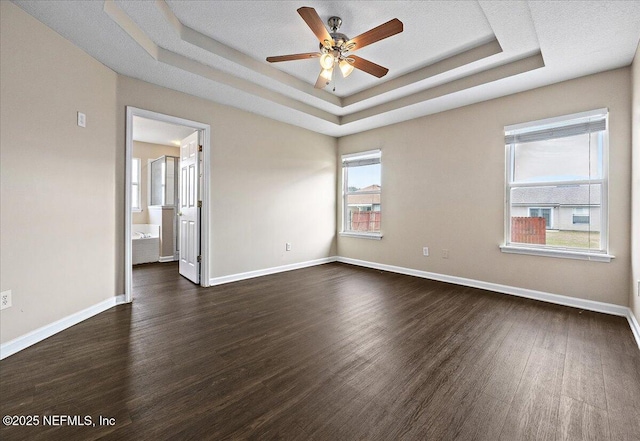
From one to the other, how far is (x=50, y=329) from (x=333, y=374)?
237 centimetres

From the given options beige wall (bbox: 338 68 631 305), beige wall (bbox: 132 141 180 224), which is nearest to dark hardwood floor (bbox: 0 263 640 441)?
beige wall (bbox: 338 68 631 305)

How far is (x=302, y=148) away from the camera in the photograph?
4930 mm

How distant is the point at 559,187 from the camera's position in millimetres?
3184

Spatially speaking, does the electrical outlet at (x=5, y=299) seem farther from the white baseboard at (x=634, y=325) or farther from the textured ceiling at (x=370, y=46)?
the white baseboard at (x=634, y=325)

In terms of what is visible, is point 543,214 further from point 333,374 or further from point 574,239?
point 333,374

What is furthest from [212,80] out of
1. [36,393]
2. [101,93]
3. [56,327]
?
[36,393]

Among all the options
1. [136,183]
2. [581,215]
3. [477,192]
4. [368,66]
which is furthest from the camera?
[136,183]

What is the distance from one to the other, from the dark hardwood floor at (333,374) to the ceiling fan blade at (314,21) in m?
2.46

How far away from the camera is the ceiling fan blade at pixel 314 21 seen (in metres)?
1.95

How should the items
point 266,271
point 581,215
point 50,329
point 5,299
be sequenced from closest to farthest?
point 5,299 → point 50,329 → point 581,215 → point 266,271

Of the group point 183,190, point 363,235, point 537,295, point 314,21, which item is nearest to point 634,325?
point 537,295

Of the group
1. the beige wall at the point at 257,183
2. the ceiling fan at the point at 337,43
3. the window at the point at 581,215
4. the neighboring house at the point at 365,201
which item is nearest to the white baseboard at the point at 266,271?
the beige wall at the point at 257,183

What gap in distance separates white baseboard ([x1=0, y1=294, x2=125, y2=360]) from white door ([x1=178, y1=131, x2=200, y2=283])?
3.49 feet

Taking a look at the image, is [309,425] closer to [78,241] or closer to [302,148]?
[78,241]
